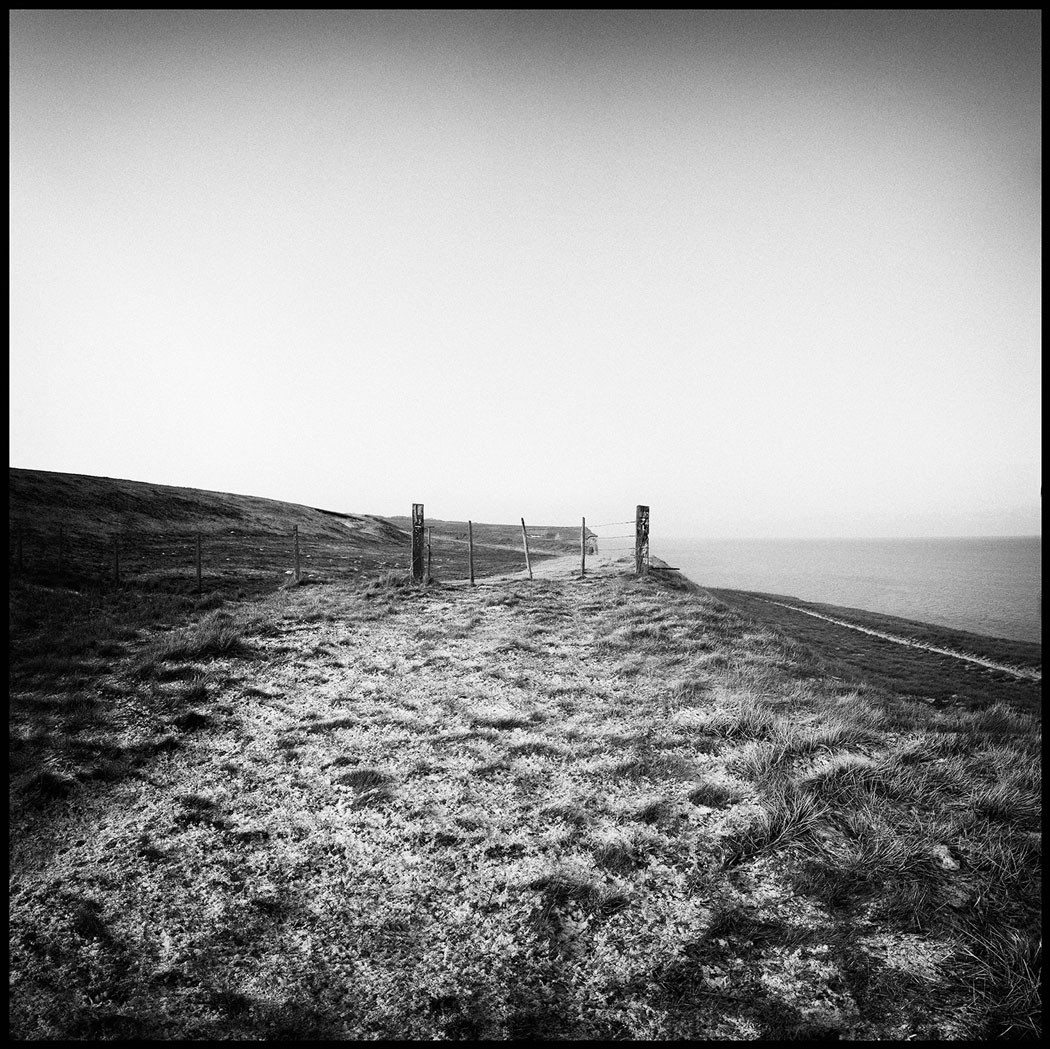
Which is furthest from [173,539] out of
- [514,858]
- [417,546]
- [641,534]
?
[514,858]

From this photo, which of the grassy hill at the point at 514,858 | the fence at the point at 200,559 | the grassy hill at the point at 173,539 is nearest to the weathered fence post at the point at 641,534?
the fence at the point at 200,559

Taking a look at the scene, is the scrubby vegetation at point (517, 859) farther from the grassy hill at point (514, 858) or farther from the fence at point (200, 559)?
the fence at point (200, 559)

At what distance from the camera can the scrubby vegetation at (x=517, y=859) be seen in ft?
10.8

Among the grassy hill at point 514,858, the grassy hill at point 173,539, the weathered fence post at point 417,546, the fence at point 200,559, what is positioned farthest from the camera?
the grassy hill at point 173,539

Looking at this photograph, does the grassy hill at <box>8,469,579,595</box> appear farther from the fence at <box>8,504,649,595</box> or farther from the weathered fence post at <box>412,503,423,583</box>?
the weathered fence post at <box>412,503,423,583</box>

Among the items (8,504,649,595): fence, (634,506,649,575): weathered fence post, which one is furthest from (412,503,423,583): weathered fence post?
(634,506,649,575): weathered fence post

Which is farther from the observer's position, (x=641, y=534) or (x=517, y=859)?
(x=641, y=534)

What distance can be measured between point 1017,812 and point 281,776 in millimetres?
7358

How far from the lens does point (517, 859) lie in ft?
14.6

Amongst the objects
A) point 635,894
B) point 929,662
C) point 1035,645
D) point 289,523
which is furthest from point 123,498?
point 1035,645

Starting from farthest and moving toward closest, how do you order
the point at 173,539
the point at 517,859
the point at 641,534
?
the point at 173,539 < the point at 641,534 < the point at 517,859

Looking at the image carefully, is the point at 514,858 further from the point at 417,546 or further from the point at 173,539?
the point at 173,539

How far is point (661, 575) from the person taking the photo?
19.0 m

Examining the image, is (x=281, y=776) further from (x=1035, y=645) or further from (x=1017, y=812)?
(x=1035, y=645)
